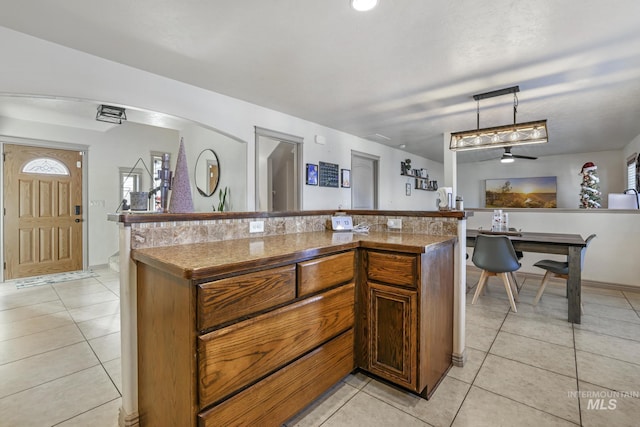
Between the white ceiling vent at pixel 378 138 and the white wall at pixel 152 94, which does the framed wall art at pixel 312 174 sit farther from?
the white ceiling vent at pixel 378 138

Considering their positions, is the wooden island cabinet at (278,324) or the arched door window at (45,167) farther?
the arched door window at (45,167)

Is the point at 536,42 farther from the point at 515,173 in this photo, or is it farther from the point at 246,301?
the point at 515,173

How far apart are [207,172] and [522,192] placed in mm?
7819

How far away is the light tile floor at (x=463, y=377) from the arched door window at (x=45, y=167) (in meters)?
2.49

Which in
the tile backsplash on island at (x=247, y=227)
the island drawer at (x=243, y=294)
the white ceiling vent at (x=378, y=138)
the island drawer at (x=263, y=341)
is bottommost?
the island drawer at (x=263, y=341)

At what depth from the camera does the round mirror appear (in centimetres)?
464

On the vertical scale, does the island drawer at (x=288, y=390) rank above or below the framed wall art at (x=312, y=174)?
below

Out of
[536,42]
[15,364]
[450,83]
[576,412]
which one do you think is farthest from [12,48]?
[576,412]

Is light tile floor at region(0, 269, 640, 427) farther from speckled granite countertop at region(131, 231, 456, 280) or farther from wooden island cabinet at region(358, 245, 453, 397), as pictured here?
speckled granite countertop at region(131, 231, 456, 280)

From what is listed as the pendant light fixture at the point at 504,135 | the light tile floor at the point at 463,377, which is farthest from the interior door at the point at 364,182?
the light tile floor at the point at 463,377

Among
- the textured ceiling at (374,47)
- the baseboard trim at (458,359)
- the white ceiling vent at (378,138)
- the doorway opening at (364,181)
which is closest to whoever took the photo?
the textured ceiling at (374,47)

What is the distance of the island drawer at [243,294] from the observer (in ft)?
3.43

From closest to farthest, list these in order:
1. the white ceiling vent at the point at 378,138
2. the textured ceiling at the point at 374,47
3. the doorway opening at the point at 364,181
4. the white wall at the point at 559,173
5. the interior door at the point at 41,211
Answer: the textured ceiling at the point at 374,47 → the interior door at the point at 41,211 → the white ceiling vent at the point at 378,138 → the doorway opening at the point at 364,181 → the white wall at the point at 559,173

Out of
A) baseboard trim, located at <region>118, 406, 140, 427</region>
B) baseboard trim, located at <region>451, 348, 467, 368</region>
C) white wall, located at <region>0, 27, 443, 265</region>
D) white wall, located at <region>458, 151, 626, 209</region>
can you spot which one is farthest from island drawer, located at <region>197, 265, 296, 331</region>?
white wall, located at <region>458, 151, 626, 209</region>
